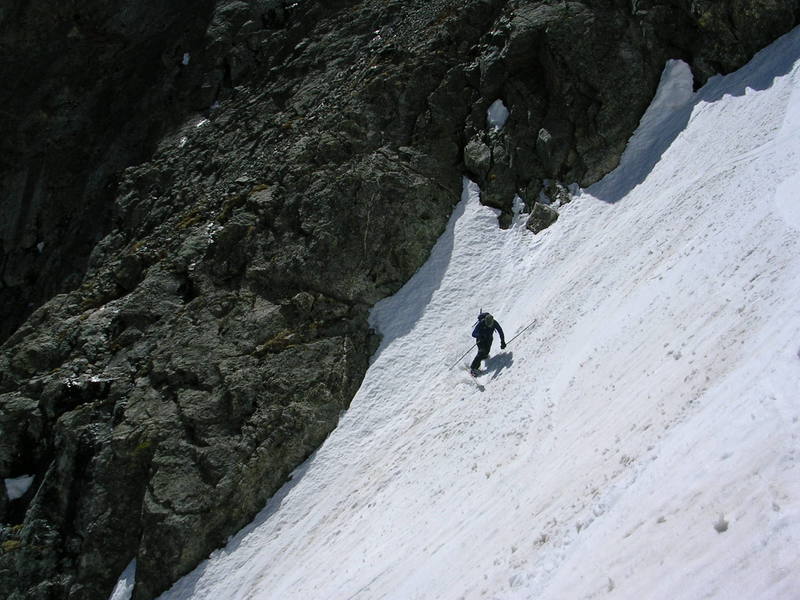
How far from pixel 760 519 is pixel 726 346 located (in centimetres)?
475

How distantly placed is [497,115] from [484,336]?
11.1m

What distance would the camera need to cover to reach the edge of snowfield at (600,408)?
8.36m

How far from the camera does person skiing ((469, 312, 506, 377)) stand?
18266 millimetres

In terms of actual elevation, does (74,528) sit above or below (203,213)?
below

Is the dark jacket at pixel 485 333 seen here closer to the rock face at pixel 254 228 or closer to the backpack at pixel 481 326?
the backpack at pixel 481 326

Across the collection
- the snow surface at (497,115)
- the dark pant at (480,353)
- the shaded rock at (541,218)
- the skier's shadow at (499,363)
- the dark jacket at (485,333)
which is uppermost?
the snow surface at (497,115)

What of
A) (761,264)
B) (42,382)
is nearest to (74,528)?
(42,382)

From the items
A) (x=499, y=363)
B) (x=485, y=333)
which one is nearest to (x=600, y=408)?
(x=499, y=363)

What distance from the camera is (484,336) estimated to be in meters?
18.3

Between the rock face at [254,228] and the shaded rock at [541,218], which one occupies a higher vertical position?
the rock face at [254,228]

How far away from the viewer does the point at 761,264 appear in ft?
43.6

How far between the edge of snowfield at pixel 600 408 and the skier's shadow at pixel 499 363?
0.28ft

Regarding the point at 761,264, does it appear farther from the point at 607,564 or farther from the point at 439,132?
the point at 439,132

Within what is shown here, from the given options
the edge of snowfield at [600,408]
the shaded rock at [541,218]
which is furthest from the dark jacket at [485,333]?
the shaded rock at [541,218]
